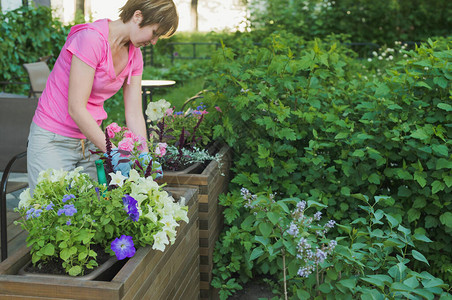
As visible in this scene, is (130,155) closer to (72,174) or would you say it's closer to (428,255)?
(72,174)

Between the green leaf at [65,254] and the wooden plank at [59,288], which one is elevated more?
the green leaf at [65,254]

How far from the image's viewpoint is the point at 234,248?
308 cm

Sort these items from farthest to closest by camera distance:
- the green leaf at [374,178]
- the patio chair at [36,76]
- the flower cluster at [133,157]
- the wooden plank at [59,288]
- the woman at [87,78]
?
the patio chair at [36,76] → the green leaf at [374,178] → the woman at [87,78] → the flower cluster at [133,157] → the wooden plank at [59,288]

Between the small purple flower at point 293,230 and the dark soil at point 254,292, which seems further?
the dark soil at point 254,292

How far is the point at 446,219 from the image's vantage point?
2.90m

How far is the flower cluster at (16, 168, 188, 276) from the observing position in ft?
5.69

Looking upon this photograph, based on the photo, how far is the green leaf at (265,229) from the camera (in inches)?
78.9

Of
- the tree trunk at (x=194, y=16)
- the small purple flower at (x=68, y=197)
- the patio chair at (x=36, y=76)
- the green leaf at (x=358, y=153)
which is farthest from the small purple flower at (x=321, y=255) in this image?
the tree trunk at (x=194, y=16)

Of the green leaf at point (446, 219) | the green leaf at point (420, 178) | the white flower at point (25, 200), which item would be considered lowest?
the green leaf at point (446, 219)

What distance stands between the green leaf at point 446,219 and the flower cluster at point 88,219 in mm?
1691

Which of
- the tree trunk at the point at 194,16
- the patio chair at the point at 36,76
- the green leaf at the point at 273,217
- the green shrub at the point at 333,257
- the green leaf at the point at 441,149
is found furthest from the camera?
the tree trunk at the point at 194,16

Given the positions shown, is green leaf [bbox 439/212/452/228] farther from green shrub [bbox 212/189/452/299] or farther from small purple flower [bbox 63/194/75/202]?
small purple flower [bbox 63/194/75/202]

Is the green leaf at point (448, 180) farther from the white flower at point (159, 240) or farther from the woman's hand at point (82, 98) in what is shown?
the woman's hand at point (82, 98)

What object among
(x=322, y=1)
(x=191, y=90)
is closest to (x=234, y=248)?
(x=191, y=90)
